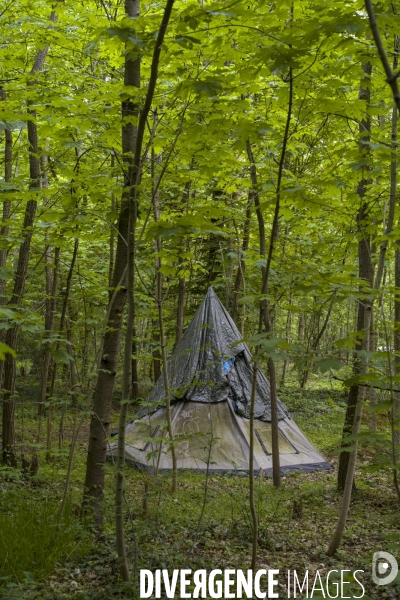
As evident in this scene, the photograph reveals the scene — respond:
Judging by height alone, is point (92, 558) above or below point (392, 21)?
below

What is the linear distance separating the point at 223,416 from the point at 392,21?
6.65m

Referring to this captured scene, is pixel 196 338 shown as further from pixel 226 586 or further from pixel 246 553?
pixel 226 586

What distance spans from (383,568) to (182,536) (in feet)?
Result: 5.45

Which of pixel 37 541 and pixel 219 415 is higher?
pixel 37 541

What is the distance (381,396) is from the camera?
11.4 meters

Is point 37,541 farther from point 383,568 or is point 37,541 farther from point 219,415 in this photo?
point 219,415

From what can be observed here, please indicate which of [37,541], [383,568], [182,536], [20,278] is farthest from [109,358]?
[383,568]

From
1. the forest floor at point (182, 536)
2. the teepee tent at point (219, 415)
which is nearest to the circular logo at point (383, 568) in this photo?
the forest floor at point (182, 536)

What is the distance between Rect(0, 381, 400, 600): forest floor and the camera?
3252 mm

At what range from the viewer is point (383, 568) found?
3.73 meters

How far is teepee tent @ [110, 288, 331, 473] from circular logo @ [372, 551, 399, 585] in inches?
152

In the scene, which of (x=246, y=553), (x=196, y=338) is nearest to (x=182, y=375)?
(x=196, y=338)

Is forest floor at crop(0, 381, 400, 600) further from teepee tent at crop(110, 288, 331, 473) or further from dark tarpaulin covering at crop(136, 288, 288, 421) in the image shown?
dark tarpaulin covering at crop(136, 288, 288, 421)

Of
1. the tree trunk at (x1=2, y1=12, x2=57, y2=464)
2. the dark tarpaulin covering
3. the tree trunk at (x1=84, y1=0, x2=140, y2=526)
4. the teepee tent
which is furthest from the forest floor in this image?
the dark tarpaulin covering
